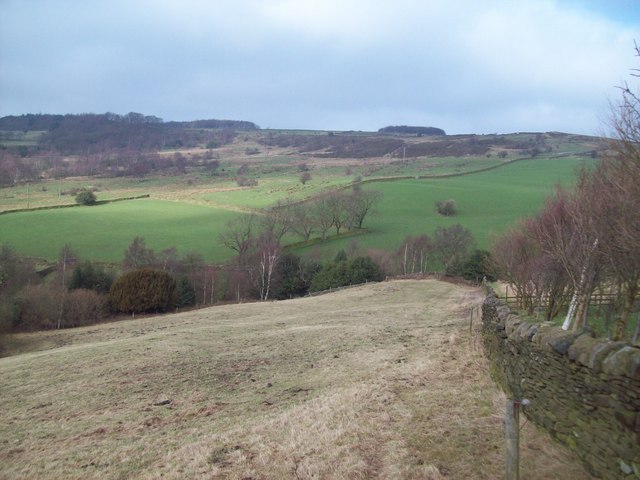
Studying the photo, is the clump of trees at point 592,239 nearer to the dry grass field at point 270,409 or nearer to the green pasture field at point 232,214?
the dry grass field at point 270,409

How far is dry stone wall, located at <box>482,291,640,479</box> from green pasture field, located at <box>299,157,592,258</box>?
4734 centimetres

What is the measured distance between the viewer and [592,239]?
16.4m

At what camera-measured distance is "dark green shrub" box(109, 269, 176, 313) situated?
43.8 m

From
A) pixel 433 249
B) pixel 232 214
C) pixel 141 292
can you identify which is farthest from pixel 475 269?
pixel 232 214

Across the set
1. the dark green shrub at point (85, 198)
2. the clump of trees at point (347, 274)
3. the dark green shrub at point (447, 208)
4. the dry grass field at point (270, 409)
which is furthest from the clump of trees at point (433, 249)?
the dark green shrub at point (85, 198)

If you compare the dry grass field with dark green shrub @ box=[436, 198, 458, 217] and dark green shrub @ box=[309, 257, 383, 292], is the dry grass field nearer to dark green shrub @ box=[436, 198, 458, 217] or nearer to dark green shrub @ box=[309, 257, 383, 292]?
dark green shrub @ box=[309, 257, 383, 292]

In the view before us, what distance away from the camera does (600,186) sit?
14.7m

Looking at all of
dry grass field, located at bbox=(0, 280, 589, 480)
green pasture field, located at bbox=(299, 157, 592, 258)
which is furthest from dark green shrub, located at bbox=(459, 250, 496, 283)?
dry grass field, located at bbox=(0, 280, 589, 480)

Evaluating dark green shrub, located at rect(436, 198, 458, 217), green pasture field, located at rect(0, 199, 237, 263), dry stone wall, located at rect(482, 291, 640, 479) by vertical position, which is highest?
dry stone wall, located at rect(482, 291, 640, 479)

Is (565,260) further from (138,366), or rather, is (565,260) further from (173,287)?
(173,287)

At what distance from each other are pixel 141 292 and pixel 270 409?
34.2 metres

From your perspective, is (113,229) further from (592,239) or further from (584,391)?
(584,391)

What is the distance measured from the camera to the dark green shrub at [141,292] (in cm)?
4378

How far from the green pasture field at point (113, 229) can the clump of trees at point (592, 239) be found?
45.4 m
